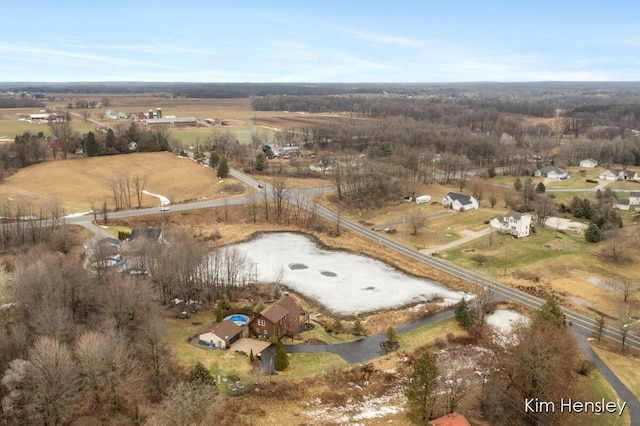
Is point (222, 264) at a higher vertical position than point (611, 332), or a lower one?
higher

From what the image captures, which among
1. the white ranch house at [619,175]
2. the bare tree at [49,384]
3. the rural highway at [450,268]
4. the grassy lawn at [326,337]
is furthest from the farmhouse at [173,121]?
the bare tree at [49,384]

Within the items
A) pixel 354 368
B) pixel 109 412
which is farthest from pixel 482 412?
pixel 109 412

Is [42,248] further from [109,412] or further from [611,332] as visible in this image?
[611,332]

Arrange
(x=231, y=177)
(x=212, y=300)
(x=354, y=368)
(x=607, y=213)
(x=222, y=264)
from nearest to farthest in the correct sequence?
(x=354, y=368) < (x=212, y=300) < (x=222, y=264) < (x=607, y=213) < (x=231, y=177)

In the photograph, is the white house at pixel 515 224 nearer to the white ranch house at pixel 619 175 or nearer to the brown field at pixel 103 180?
the brown field at pixel 103 180

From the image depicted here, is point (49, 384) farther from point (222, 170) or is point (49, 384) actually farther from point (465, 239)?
point (222, 170)

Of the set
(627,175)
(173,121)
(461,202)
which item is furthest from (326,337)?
(173,121)

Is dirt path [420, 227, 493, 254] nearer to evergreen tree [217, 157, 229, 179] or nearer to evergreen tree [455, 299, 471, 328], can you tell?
evergreen tree [455, 299, 471, 328]

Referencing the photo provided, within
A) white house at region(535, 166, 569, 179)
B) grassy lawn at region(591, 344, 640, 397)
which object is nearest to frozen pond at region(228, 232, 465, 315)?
grassy lawn at region(591, 344, 640, 397)
